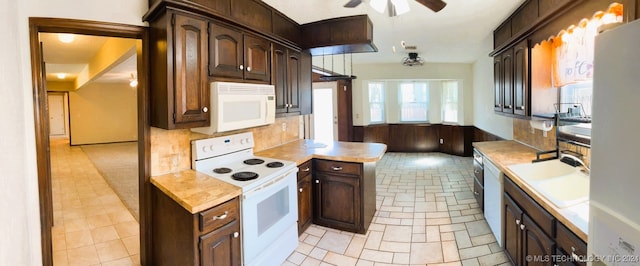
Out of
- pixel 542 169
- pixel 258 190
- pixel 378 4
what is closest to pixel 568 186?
pixel 542 169

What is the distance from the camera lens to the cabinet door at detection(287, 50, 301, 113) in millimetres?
3217

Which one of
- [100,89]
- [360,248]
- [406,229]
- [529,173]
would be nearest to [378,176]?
[406,229]

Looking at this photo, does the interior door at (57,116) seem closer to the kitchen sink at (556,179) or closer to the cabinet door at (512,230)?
the cabinet door at (512,230)

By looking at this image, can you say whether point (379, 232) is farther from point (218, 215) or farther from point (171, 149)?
point (171, 149)

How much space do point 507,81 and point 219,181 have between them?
321cm

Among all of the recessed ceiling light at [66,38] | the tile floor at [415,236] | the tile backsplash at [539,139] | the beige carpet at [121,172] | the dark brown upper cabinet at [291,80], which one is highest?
the recessed ceiling light at [66,38]

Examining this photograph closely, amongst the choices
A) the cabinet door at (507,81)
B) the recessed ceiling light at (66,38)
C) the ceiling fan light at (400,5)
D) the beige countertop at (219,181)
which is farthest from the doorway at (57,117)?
the cabinet door at (507,81)

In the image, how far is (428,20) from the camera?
3322 millimetres

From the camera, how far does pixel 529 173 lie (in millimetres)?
2346

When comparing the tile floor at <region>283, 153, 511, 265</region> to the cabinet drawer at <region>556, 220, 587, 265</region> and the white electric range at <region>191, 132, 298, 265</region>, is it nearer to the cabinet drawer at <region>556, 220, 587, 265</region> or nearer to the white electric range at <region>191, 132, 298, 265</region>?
the white electric range at <region>191, 132, 298, 265</region>

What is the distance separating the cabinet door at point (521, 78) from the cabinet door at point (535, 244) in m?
1.36

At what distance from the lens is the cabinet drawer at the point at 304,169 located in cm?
278

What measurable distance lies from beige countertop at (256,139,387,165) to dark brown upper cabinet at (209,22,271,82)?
2.65 feet

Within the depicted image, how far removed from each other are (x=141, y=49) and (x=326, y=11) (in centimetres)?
173
